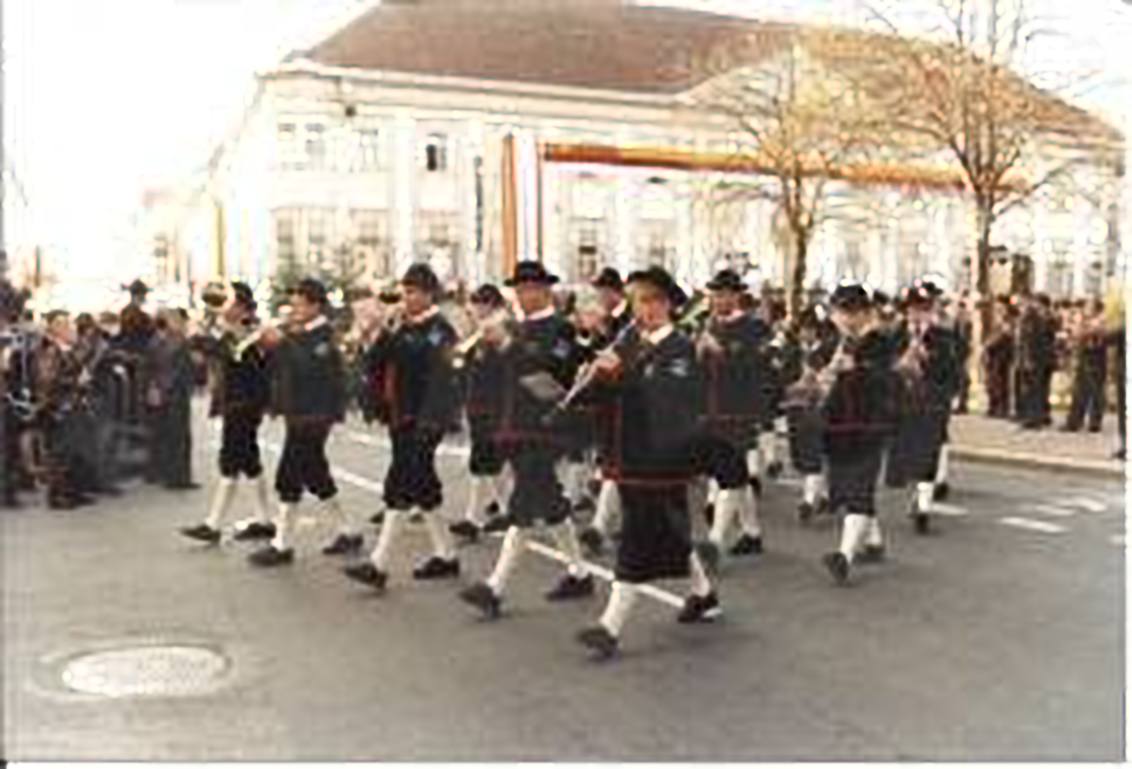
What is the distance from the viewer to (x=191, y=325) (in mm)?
16406

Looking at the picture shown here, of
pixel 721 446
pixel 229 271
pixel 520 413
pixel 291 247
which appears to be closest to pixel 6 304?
pixel 520 413

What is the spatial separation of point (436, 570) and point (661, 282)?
2797 millimetres

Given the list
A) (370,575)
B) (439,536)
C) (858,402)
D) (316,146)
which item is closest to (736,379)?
(858,402)

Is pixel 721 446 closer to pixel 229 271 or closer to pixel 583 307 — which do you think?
pixel 583 307

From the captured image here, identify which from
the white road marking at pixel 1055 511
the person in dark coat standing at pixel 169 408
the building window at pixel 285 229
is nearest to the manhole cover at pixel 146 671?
the white road marking at pixel 1055 511

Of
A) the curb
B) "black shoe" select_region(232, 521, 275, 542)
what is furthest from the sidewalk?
"black shoe" select_region(232, 521, 275, 542)

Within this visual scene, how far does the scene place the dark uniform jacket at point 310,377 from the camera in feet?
32.4

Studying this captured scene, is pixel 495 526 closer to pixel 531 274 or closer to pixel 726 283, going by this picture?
pixel 726 283

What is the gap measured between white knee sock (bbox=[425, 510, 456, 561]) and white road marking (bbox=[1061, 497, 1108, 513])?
5639mm

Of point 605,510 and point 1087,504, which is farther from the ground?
point 605,510

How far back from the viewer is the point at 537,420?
8781 mm

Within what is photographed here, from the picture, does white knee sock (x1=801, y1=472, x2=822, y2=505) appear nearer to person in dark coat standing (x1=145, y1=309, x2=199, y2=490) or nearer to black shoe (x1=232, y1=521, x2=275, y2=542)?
black shoe (x1=232, y1=521, x2=275, y2=542)

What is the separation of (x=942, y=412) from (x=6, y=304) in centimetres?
1074

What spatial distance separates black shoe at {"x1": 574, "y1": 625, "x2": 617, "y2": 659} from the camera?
23.7 feet
